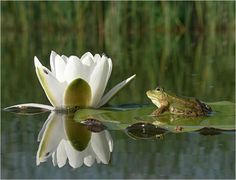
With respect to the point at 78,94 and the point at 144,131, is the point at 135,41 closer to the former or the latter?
the point at 78,94

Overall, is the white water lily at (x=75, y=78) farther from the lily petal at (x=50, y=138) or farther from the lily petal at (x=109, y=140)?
the lily petal at (x=109, y=140)

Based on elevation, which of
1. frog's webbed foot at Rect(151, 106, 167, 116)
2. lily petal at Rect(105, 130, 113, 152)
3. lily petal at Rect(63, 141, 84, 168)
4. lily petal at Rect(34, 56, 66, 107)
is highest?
lily petal at Rect(34, 56, 66, 107)

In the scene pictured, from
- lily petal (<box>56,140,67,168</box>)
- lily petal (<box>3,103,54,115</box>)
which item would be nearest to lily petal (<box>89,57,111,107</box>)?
lily petal (<box>3,103,54,115</box>)

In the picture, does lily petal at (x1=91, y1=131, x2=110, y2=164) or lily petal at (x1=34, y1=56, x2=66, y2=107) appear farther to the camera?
lily petal at (x1=34, y1=56, x2=66, y2=107)

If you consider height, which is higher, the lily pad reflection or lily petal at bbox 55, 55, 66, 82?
lily petal at bbox 55, 55, 66, 82

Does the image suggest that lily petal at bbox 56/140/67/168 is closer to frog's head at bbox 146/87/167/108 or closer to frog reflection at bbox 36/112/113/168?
frog reflection at bbox 36/112/113/168
